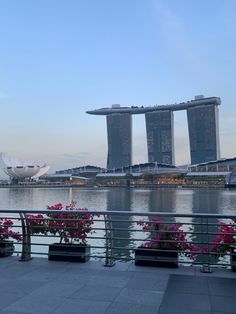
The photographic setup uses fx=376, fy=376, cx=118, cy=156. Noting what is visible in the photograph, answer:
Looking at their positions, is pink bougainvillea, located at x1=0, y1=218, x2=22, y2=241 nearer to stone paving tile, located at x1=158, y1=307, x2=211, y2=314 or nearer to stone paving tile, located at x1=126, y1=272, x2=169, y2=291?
stone paving tile, located at x1=126, y1=272, x2=169, y2=291

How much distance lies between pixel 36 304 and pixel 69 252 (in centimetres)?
233

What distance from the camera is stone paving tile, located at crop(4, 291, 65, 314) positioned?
4004mm

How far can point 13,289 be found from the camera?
482cm

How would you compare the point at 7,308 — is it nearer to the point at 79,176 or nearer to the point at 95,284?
the point at 95,284

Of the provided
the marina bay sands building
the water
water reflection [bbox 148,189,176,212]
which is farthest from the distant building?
water reflection [bbox 148,189,176,212]

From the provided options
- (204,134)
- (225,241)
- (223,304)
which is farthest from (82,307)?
(204,134)

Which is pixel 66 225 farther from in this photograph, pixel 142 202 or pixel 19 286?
pixel 142 202

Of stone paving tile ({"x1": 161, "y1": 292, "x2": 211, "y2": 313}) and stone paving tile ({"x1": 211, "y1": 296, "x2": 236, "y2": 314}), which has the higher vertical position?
stone paving tile ({"x1": 161, "y1": 292, "x2": 211, "y2": 313})

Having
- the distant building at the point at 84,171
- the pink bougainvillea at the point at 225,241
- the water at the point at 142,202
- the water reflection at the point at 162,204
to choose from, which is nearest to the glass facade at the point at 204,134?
the distant building at the point at 84,171

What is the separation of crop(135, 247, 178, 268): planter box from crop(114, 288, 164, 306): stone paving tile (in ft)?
4.48

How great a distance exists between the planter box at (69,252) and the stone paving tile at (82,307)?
2.13 metres

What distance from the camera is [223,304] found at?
13.8 ft

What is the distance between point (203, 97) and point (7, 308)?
20210 centimetres

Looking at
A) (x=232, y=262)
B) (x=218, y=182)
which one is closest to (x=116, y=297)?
(x=232, y=262)
